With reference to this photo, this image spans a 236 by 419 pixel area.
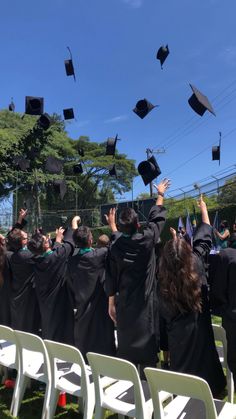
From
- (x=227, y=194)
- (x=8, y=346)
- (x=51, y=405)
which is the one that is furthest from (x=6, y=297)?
(x=227, y=194)

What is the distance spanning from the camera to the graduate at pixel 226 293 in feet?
9.66

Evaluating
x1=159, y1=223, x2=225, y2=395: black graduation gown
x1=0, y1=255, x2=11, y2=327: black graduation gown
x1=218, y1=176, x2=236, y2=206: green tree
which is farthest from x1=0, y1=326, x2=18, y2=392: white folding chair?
x1=218, y1=176, x2=236, y2=206: green tree

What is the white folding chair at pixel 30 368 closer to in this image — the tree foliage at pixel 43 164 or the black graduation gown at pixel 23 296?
the black graduation gown at pixel 23 296

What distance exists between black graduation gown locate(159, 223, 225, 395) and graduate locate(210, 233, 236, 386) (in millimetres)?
96

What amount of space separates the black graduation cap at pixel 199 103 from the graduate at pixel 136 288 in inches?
161

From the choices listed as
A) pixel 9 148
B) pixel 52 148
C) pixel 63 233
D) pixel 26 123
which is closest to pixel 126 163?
pixel 52 148

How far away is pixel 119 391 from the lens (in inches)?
114

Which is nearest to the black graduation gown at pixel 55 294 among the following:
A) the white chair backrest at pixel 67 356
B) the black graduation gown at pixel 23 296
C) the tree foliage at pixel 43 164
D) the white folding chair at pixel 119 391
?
the black graduation gown at pixel 23 296

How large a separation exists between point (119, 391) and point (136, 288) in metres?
0.85

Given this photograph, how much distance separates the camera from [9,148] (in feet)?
88.2

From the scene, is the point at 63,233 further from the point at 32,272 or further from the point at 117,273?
the point at 117,273

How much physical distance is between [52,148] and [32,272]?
99.1 feet

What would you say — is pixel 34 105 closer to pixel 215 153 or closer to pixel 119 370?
pixel 215 153

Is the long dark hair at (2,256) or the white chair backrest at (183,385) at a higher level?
the long dark hair at (2,256)
